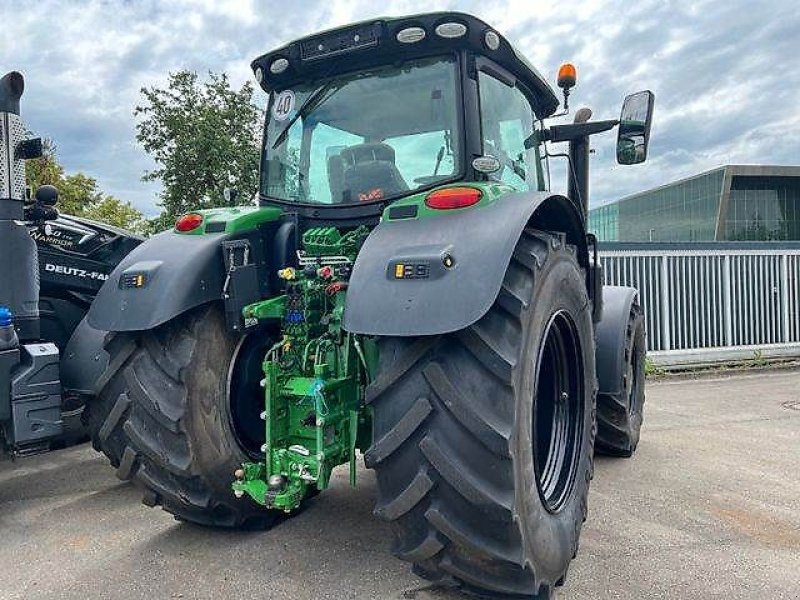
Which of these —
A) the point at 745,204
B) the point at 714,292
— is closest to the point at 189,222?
the point at 714,292

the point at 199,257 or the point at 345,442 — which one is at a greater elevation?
the point at 199,257

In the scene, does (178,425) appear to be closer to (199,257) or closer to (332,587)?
(199,257)

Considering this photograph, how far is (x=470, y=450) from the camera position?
80.4 inches

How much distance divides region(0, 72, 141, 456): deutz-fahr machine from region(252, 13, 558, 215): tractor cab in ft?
4.89

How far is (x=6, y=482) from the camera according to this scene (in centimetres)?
426

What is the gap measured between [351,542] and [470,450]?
1.27 meters

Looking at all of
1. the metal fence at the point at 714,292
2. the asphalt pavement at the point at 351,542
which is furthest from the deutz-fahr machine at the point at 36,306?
the metal fence at the point at 714,292

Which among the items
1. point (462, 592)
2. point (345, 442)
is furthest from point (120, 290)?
point (462, 592)

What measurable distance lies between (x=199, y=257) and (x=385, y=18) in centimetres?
135

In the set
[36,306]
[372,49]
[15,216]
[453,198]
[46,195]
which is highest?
[372,49]

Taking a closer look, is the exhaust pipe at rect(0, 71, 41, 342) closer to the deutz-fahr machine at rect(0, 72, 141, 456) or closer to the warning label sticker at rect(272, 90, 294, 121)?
the deutz-fahr machine at rect(0, 72, 141, 456)

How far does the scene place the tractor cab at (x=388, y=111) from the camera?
Result: 2.92m

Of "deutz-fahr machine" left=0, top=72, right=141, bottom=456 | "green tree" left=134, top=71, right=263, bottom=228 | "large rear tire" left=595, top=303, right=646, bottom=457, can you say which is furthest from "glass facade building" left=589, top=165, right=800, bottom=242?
"deutz-fahr machine" left=0, top=72, right=141, bottom=456

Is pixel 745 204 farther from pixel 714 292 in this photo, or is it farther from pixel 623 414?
pixel 623 414
